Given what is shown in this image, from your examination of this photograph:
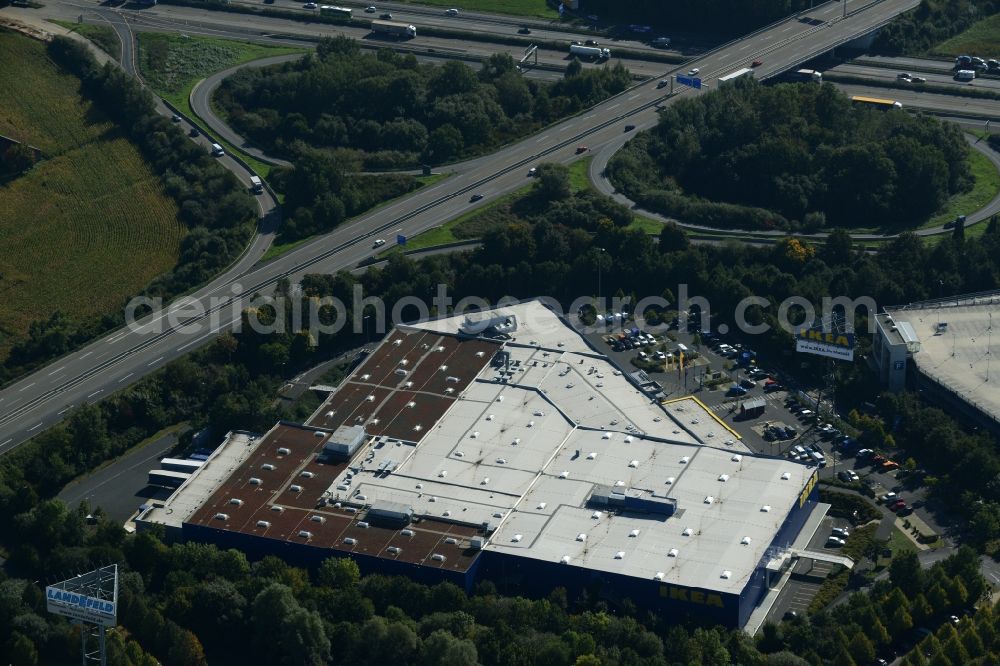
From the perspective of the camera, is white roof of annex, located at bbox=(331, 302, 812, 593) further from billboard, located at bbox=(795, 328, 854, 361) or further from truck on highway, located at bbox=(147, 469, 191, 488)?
truck on highway, located at bbox=(147, 469, 191, 488)

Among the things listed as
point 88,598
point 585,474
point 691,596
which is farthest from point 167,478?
point 691,596

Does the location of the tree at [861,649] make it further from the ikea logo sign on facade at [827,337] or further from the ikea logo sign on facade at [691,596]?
the ikea logo sign on facade at [827,337]

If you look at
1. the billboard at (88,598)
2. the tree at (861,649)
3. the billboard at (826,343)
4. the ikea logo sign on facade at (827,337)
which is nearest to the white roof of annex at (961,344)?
the ikea logo sign on facade at (827,337)

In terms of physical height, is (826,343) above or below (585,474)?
above

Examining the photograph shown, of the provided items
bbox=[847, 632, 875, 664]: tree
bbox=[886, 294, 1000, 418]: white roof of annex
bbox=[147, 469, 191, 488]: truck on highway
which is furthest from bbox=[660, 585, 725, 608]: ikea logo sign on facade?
bbox=[147, 469, 191, 488]: truck on highway

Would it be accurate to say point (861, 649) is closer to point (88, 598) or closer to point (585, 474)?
point (585, 474)
